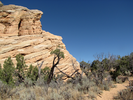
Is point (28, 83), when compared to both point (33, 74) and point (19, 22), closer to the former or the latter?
point (33, 74)

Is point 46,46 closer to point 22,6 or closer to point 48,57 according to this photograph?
point 48,57

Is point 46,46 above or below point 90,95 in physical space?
above

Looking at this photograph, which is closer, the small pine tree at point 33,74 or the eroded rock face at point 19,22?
the small pine tree at point 33,74

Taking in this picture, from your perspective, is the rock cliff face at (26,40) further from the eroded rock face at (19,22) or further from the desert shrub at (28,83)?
the desert shrub at (28,83)

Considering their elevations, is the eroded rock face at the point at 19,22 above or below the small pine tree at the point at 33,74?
above

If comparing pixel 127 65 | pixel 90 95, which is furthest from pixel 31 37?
pixel 127 65

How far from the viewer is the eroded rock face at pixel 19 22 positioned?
707 inches

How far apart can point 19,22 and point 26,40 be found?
21.1 ft

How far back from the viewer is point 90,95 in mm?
6086

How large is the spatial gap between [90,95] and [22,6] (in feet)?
81.6

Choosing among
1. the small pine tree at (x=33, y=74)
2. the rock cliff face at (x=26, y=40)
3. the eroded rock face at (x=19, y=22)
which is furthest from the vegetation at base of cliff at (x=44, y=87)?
the eroded rock face at (x=19, y=22)

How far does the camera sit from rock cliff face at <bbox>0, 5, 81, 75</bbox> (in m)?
14.4

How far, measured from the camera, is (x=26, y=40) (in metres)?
16.0

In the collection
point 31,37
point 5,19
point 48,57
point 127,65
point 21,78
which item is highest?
point 5,19
